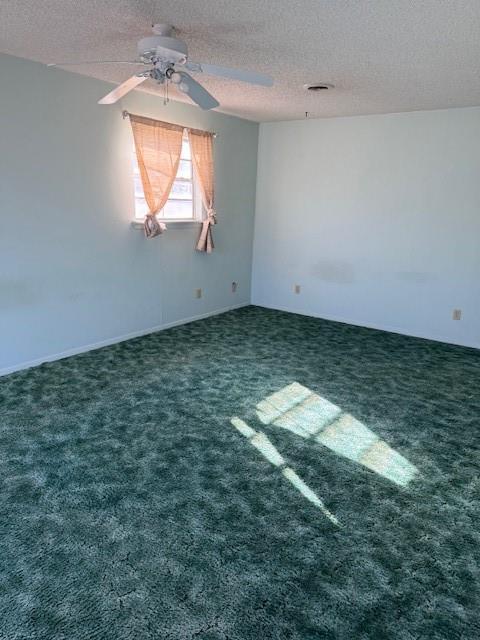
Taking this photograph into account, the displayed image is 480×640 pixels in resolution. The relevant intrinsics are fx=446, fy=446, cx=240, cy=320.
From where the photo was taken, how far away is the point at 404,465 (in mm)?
2480

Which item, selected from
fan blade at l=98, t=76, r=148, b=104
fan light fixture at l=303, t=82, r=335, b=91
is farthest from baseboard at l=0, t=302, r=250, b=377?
fan light fixture at l=303, t=82, r=335, b=91

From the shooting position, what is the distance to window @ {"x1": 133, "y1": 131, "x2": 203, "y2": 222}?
4656mm

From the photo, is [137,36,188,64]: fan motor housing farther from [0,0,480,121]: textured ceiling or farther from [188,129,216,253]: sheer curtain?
[188,129,216,253]: sheer curtain

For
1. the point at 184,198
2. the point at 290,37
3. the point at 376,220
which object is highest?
the point at 290,37

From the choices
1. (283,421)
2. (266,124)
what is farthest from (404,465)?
(266,124)

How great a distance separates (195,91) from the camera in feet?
8.03

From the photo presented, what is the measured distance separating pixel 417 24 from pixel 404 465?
88.7 inches

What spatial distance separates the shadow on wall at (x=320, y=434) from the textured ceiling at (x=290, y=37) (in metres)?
2.23

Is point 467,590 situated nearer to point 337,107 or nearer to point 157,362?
point 157,362

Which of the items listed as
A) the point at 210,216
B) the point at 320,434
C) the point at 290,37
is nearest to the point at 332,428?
the point at 320,434

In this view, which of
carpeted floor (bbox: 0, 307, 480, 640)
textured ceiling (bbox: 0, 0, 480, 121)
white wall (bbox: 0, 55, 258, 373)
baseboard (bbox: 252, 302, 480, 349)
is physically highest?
textured ceiling (bbox: 0, 0, 480, 121)

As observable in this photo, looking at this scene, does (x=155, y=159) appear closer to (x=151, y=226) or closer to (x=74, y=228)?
(x=151, y=226)

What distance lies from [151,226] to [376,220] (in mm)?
2428

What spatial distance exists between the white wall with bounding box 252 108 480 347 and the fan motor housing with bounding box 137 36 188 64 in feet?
9.94
